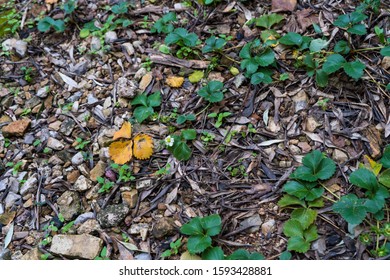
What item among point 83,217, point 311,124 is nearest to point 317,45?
point 311,124

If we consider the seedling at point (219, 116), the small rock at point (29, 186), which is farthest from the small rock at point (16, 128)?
the seedling at point (219, 116)

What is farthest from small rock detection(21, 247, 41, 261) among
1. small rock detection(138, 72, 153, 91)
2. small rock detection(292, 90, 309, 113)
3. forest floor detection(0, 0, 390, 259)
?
small rock detection(292, 90, 309, 113)

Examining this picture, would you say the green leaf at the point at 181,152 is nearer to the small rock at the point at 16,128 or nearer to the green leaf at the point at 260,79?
the green leaf at the point at 260,79

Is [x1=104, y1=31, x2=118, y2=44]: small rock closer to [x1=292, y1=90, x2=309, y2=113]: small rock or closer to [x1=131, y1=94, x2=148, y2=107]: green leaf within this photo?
[x1=131, y1=94, x2=148, y2=107]: green leaf

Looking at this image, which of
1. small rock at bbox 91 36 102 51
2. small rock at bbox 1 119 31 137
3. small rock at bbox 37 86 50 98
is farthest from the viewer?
small rock at bbox 91 36 102 51

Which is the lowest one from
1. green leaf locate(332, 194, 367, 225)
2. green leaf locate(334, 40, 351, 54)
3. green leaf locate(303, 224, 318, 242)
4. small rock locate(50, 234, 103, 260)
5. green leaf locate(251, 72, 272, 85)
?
small rock locate(50, 234, 103, 260)

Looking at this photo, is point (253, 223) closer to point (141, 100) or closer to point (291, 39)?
point (141, 100)
